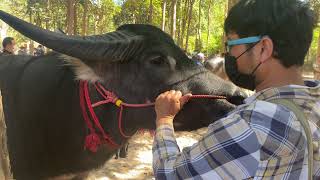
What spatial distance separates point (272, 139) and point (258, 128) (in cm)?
7

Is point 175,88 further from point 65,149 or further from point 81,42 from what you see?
point 65,149

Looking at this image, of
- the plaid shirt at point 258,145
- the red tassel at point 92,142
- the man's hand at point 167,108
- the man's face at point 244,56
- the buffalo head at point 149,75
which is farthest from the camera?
the red tassel at point 92,142

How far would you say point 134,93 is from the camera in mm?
3207

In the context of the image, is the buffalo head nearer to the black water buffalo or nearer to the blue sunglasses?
the black water buffalo

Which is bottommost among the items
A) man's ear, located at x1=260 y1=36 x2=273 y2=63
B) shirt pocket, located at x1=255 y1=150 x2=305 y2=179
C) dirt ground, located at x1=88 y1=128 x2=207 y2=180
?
dirt ground, located at x1=88 y1=128 x2=207 y2=180

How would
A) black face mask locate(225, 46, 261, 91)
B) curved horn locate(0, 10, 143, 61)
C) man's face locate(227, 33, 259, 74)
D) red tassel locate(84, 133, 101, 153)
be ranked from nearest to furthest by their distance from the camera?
man's face locate(227, 33, 259, 74) → black face mask locate(225, 46, 261, 91) → curved horn locate(0, 10, 143, 61) → red tassel locate(84, 133, 101, 153)

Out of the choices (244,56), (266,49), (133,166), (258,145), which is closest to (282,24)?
(266,49)

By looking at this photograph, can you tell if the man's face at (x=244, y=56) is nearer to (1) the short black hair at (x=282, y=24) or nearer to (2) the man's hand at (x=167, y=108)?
(1) the short black hair at (x=282, y=24)

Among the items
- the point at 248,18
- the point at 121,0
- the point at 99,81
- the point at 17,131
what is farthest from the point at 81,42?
the point at 121,0

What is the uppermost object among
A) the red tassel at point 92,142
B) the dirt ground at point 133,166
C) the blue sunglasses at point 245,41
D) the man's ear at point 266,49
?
the blue sunglasses at point 245,41

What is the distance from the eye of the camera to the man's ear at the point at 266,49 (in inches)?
68.6

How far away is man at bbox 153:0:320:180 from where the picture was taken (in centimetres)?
157

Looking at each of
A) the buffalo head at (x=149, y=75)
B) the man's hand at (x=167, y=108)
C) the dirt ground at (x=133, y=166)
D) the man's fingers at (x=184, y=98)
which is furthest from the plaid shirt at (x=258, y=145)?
the dirt ground at (x=133, y=166)

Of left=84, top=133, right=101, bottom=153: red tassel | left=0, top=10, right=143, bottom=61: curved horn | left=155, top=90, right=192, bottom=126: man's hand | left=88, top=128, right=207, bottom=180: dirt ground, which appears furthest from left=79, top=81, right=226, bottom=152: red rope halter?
left=88, top=128, right=207, bottom=180: dirt ground
